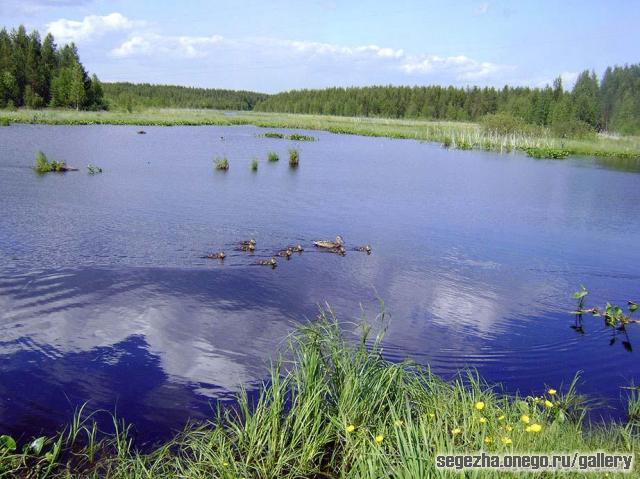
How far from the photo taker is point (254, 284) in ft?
35.9

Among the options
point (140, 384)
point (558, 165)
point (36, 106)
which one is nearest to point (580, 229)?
point (140, 384)

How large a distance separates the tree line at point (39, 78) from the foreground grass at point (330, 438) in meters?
72.7

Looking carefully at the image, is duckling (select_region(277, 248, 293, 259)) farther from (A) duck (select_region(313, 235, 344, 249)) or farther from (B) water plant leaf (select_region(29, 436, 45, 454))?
(B) water plant leaf (select_region(29, 436, 45, 454))

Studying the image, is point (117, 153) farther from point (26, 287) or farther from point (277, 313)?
point (277, 313)

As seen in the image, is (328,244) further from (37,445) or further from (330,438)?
(37,445)

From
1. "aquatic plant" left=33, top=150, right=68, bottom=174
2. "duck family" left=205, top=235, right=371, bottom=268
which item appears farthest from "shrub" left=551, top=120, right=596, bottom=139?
"duck family" left=205, top=235, right=371, bottom=268

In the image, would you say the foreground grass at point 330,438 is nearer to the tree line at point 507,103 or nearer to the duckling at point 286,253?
the duckling at point 286,253

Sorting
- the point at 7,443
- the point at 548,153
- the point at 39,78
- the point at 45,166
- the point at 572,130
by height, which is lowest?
the point at 7,443

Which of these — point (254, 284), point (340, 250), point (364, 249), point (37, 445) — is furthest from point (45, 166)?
point (37, 445)

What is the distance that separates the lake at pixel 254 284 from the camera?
7.25m

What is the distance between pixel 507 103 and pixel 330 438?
372 ft

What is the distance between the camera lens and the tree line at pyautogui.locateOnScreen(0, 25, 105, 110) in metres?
71.0

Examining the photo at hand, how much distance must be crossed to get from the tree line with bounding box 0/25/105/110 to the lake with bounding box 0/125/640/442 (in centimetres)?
5492

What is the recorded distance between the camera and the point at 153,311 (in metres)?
9.39
